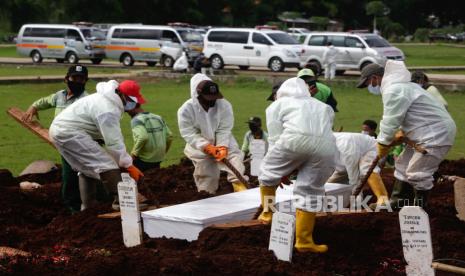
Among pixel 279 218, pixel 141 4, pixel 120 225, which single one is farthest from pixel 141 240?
pixel 141 4

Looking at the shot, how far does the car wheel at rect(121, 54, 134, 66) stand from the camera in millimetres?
45094

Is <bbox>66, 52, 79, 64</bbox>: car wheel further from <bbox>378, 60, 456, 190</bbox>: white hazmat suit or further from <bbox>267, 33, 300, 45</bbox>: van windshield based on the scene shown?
<bbox>378, 60, 456, 190</bbox>: white hazmat suit

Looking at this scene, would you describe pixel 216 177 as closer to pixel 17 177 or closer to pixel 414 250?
pixel 17 177

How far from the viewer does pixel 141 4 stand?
71.5 m

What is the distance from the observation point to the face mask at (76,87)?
11.7 metres

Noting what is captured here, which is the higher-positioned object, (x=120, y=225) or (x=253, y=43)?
(x=120, y=225)

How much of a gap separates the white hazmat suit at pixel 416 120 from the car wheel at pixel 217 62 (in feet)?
98.1

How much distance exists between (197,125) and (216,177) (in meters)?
0.81

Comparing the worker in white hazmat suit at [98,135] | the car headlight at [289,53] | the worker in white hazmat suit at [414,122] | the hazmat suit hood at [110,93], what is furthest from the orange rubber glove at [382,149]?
the car headlight at [289,53]

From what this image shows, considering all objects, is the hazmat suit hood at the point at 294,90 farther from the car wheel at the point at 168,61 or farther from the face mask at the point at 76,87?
the car wheel at the point at 168,61

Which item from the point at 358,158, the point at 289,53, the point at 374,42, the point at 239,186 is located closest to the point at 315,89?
the point at 239,186

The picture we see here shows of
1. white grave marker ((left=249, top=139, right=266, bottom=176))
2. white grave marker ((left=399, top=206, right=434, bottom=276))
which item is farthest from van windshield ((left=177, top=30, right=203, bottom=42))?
white grave marker ((left=399, top=206, right=434, bottom=276))

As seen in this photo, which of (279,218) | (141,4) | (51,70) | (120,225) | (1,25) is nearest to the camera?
(279,218)

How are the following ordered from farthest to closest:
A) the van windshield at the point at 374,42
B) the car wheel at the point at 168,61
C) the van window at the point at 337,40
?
1. the car wheel at the point at 168,61
2. the van windshield at the point at 374,42
3. the van window at the point at 337,40
